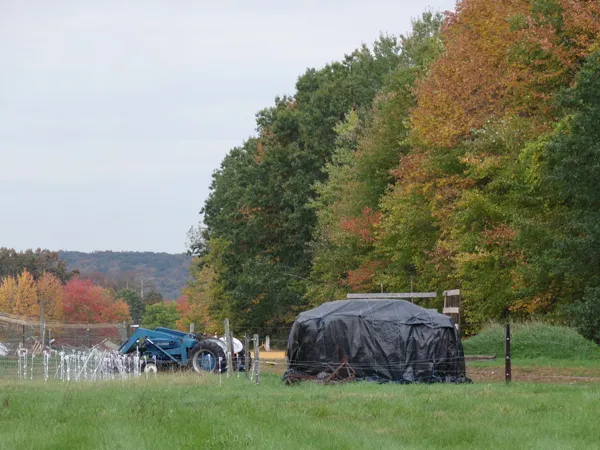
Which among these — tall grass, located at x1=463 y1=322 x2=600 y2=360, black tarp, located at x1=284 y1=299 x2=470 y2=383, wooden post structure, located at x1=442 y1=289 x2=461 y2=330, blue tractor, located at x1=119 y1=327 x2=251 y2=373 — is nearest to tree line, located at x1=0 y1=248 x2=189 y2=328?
blue tractor, located at x1=119 y1=327 x2=251 y2=373

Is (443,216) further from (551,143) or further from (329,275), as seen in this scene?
(329,275)

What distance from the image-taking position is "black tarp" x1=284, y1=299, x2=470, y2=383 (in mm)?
24250

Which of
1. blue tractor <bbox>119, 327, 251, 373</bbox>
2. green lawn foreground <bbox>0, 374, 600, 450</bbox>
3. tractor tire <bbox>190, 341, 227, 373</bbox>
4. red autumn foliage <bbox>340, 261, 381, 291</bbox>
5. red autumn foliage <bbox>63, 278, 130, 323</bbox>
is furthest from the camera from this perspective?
red autumn foliage <bbox>63, 278, 130, 323</bbox>

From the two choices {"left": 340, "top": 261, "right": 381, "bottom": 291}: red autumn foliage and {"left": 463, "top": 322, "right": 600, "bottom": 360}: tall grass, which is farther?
{"left": 340, "top": 261, "right": 381, "bottom": 291}: red autumn foliage

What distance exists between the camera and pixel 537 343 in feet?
105

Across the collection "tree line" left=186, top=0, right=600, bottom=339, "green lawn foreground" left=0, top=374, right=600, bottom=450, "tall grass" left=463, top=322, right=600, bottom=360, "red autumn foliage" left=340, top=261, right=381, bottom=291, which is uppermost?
"tree line" left=186, top=0, right=600, bottom=339

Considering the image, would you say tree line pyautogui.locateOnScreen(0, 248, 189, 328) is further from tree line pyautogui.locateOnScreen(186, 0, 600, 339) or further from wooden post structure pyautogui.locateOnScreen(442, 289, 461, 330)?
wooden post structure pyautogui.locateOnScreen(442, 289, 461, 330)

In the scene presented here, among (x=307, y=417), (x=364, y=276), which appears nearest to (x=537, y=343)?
(x=364, y=276)

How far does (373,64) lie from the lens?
212 ft

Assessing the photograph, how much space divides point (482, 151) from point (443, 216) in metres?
4.54

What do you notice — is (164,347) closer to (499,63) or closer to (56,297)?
(499,63)

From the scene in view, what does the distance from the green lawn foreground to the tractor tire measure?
37.2ft

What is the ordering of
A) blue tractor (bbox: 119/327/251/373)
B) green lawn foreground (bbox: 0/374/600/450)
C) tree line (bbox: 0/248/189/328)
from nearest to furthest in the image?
green lawn foreground (bbox: 0/374/600/450), blue tractor (bbox: 119/327/251/373), tree line (bbox: 0/248/189/328)

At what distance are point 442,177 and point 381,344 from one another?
57.5ft
